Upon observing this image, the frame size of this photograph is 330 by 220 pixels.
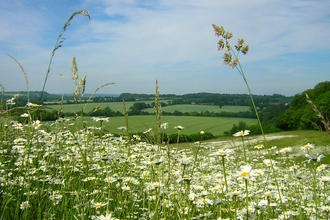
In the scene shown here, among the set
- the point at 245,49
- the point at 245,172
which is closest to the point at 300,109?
the point at 245,49

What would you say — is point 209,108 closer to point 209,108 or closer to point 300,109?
point 209,108

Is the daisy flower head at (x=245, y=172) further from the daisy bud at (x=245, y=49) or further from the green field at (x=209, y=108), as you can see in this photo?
the green field at (x=209, y=108)

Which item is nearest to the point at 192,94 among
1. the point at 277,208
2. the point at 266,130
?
the point at 266,130

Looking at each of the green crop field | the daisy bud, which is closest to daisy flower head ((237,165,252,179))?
the daisy bud

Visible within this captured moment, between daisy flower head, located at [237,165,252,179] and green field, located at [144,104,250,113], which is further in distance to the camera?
green field, located at [144,104,250,113]

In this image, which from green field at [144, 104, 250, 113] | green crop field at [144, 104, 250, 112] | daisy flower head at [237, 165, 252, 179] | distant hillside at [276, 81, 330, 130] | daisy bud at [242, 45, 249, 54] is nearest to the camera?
daisy flower head at [237, 165, 252, 179]

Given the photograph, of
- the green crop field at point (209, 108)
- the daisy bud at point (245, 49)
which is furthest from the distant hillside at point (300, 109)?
the daisy bud at point (245, 49)

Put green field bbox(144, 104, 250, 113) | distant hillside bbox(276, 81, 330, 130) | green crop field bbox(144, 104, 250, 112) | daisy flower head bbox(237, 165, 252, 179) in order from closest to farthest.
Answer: daisy flower head bbox(237, 165, 252, 179)
green field bbox(144, 104, 250, 113)
green crop field bbox(144, 104, 250, 112)
distant hillside bbox(276, 81, 330, 130)

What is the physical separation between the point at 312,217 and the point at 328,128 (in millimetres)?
1941

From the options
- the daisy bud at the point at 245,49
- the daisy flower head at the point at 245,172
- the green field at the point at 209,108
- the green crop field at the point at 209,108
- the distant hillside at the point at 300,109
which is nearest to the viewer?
the daisy flower head at the point at 245,172

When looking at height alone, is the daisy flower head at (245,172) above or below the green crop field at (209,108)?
above

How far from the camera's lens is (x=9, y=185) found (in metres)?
3.17

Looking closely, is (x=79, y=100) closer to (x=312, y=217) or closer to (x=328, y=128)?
(x=328, y=128)

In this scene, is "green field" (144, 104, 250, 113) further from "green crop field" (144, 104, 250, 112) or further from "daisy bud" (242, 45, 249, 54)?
"daisy bud" (242, 45, 249, 54)
